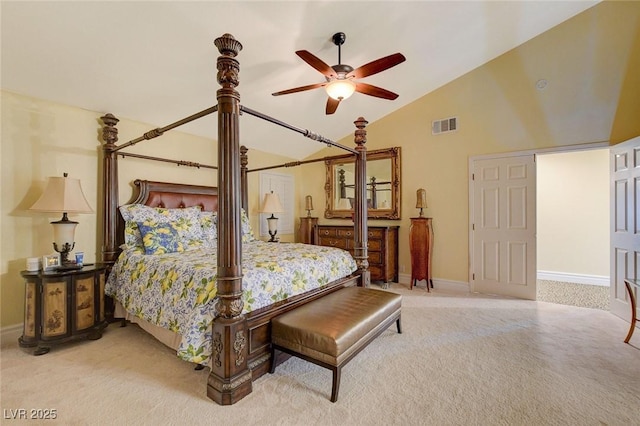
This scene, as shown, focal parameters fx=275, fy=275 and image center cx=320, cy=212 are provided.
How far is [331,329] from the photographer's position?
1.86 m

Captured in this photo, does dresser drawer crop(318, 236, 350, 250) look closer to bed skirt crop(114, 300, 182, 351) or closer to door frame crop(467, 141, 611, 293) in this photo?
door frame crop(467, 141, 611, 293)

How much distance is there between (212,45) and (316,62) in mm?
1119

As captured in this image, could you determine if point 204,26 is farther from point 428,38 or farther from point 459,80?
point 459,80

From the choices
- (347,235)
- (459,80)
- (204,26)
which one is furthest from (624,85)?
(204,26)

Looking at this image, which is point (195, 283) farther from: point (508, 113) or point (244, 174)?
point (508, 113)

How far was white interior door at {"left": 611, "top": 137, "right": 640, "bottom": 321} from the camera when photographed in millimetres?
2971

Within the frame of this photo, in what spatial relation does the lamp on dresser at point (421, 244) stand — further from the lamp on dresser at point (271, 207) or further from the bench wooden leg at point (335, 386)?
the bench wooden leg at point (335, 386)

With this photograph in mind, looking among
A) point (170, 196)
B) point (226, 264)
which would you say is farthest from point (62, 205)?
point (226, 264)

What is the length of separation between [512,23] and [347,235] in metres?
3.64

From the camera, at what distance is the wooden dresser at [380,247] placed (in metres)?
4.49

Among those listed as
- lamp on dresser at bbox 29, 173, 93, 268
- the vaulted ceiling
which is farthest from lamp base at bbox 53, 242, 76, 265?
the vaulted ceiling

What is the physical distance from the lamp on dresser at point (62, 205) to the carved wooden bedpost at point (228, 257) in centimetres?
181

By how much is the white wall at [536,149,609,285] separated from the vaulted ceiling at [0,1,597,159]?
2.40 meters

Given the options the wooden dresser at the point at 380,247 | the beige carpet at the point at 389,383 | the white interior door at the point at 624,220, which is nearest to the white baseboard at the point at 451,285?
the wooden dresser at the point at 380,247
